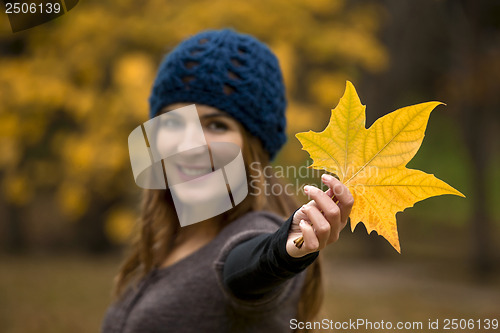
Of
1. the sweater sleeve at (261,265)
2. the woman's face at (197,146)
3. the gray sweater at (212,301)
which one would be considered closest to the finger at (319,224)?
the sweater sleeve at (261,265)

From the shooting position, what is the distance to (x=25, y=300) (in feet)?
23.2

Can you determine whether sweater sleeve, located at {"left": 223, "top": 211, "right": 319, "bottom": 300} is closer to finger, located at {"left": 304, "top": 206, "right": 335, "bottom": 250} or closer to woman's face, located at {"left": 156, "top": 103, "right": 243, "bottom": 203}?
finger, located at {"left": 304, "top": 206, "right": 335, "bottom": 250}

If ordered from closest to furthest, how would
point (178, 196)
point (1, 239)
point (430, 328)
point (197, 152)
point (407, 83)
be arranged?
point (197, 152) < point (178, 196) < point (430, 328) < point (407, 83) < point (1, 239)

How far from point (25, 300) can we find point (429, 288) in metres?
5.84

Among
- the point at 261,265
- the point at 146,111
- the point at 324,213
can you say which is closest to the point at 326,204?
the point at 324,213

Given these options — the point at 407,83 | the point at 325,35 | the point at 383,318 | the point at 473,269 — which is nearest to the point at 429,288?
the point at 473,269

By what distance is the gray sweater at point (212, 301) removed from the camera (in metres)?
1.42

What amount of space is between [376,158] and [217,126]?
30.7 inches

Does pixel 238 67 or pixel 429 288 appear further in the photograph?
pixel 429 288

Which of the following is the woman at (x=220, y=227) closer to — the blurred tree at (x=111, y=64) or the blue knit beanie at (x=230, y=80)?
the blue knit beanie at (x=230, y=80)

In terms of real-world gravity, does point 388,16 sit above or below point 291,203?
below

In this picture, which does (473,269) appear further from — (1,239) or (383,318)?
(1,239)

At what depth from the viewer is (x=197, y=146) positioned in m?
1.61

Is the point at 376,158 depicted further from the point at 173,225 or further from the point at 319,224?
the point at 173,225
